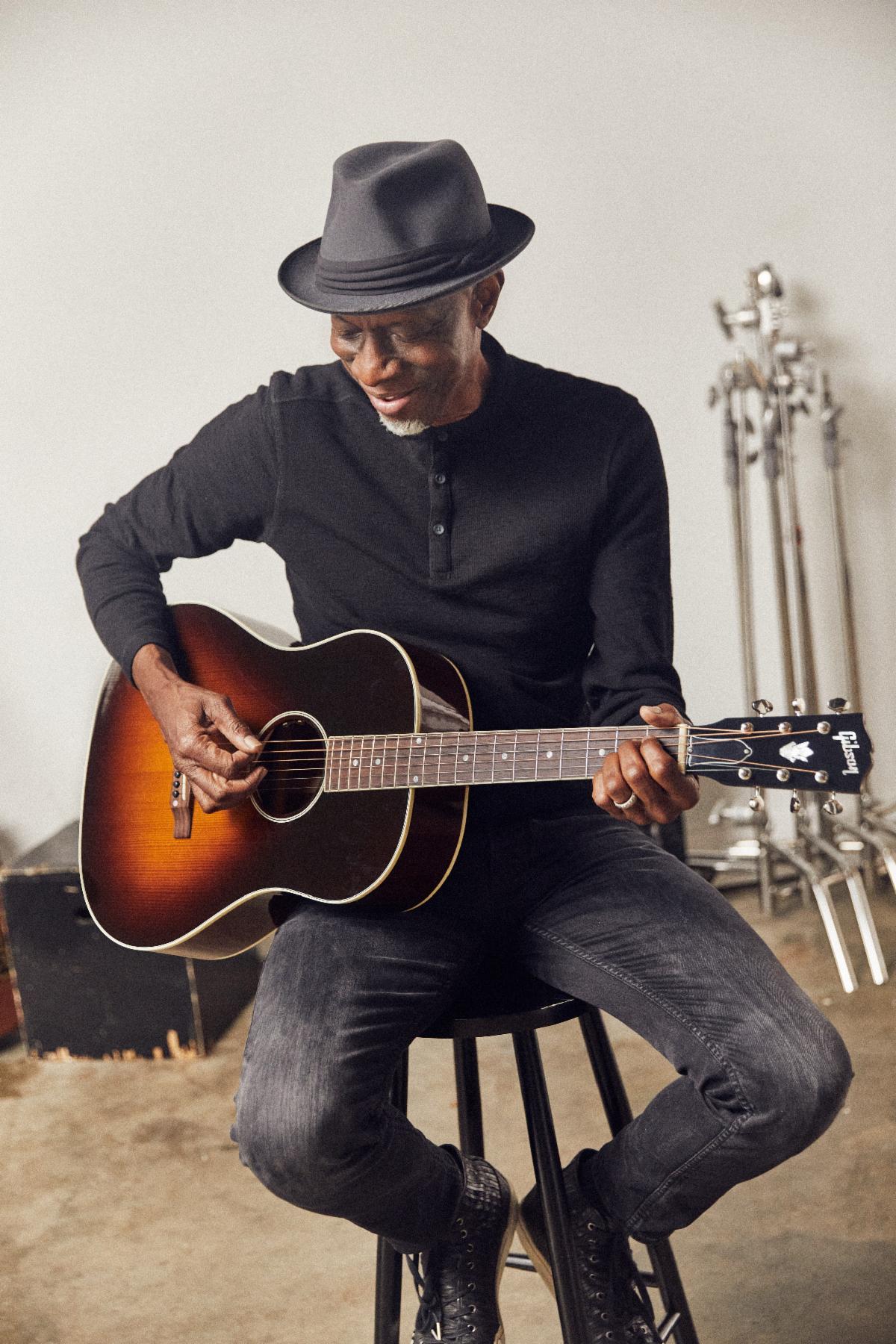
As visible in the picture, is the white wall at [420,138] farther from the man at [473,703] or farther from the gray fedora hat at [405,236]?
the gray fedora hat at [405,236]

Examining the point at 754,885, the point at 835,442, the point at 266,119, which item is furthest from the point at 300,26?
the point at 754,885

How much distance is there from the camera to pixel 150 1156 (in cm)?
259

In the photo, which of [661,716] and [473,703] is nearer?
[661,716]

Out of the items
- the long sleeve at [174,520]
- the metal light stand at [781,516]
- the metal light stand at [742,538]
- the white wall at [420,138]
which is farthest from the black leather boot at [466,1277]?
the white wall at [420,138]

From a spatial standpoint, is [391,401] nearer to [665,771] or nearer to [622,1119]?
[665,771]

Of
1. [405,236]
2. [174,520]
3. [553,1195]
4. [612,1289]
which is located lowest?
[612,1289]

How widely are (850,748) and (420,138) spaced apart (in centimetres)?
251

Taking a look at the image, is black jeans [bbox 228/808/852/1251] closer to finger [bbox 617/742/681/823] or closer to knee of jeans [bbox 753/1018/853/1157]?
knee of jeans [bbox 753/1018/853/1157]

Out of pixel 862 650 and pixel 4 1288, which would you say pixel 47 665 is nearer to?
pixel 4 1288

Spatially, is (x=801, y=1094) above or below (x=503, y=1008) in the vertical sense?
below

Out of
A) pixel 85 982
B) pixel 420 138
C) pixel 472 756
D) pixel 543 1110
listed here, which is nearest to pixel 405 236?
pixel 472 756

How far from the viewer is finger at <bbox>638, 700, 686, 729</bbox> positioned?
1524 mm

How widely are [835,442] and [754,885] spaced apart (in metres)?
1.26

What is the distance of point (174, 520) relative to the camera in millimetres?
2111
